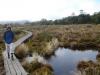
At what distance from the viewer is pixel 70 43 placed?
77.7 ft

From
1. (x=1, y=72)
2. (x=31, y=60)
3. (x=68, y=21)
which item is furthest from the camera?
(x=68, y=21)

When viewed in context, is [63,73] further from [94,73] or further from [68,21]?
[68,21]

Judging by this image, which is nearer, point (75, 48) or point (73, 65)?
point (73, 65)

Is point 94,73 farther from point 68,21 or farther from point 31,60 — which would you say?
point 68,21

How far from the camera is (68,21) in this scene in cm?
7638

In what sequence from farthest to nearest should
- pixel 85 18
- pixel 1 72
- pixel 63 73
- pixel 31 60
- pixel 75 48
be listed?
1. pixel 85 18
2. pixel 75 48
3. pixel 31 60
4. pixel 63 73
5. pixel 1 72

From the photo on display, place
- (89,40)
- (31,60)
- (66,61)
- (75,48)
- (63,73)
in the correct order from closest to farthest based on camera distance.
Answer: (63,73), (31,60), (66,61), (75,48), (89,40)

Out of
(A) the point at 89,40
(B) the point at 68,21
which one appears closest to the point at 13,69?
(A) the point at 89,40

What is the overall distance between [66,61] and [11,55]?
3.77m

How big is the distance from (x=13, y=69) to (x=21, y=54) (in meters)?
5.14

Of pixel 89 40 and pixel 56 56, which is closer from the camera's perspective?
pixel 56 56

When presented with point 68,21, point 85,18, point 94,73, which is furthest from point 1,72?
point 68,21

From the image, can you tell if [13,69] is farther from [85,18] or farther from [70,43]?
[85,18]

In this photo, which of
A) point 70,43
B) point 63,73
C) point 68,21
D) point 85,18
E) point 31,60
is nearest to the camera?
point 63,73
